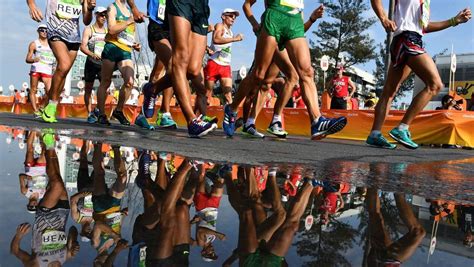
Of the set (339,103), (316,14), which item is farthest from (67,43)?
(339,103)

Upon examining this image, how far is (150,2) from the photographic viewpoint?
5625 millimetres

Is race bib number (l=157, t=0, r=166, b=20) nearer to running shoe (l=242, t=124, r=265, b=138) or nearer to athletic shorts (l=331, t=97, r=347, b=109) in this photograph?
running shoe (l=242, t=124, r=265, b=138)

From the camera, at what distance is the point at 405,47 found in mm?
4672

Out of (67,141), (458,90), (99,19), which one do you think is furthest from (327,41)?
(67,141)

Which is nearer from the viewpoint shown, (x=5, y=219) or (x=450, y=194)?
(x=5, y=219)

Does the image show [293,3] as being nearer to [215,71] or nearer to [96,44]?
[215,71]

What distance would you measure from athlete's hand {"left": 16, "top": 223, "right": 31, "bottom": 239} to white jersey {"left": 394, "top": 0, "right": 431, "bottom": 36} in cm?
453

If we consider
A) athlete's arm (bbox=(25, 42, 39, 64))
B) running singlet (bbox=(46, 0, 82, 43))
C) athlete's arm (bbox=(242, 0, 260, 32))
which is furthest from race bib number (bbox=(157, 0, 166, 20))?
athlete's arm (bbox=(25, 42, 39, 64))

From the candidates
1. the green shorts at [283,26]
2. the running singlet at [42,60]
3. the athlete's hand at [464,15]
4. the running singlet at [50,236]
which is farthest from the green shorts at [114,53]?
the running singlet at [50,236]

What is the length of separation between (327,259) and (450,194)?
1231 millimetres

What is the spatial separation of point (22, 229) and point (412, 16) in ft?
15.3

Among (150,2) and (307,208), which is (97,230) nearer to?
(307,208)

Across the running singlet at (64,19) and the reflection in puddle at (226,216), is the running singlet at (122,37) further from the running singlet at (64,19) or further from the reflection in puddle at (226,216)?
the reflection in puddle at (226,216)

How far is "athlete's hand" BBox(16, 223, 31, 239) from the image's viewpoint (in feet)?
3.31
